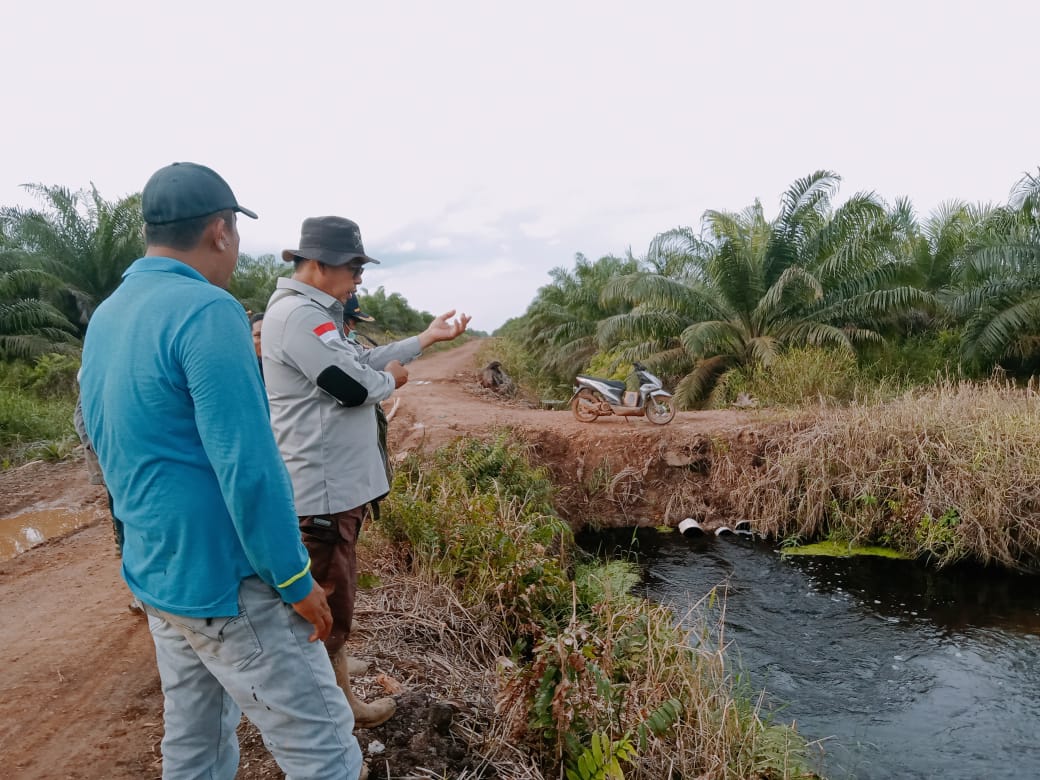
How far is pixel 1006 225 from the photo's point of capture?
502 inches

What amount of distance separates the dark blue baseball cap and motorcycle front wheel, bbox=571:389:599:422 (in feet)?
Result: 28.3

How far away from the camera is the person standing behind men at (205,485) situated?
163 centimetres

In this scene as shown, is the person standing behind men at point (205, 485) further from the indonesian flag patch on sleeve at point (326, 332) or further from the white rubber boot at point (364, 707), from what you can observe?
the white rubber boot at point (364, 707)

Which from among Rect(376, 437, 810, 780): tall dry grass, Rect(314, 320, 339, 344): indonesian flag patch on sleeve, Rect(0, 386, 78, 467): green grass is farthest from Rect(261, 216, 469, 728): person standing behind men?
Rect(0, 386, 78, 467): green grass

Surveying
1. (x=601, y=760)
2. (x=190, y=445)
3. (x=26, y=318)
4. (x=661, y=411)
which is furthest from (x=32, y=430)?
(x=190, y=445)

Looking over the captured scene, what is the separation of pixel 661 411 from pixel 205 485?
860cm

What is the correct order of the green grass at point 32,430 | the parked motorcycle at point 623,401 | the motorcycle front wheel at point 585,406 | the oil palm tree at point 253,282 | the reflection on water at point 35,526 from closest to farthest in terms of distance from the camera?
the reflection on water at point 35,526 → the green grass at point 32,430 → the parked motorcycle at point 623,401 → the motorcycle front wheel at point 585,406 → the oil palm tree at point 253,282

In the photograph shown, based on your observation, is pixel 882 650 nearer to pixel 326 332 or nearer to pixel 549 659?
pixel 549 659

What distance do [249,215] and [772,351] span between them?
452 inches

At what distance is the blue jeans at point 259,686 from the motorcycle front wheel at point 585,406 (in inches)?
335

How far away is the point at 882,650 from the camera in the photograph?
18.8 ft

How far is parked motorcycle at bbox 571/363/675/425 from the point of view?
9.87m

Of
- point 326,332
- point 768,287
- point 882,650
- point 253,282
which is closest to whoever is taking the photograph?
point 326,332

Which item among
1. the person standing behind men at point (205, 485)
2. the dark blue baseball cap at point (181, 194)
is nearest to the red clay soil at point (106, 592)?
the person standing behind men at point (205, 485)
